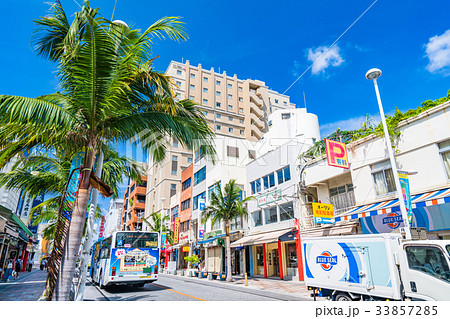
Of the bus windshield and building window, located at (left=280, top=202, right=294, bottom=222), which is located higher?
building window, located at (left=280, top=202, right=294, bottom=222)

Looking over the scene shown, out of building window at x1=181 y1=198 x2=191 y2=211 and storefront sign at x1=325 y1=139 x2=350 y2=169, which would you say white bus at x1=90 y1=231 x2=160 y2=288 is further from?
building window at x1=181 y1=198 x2=191 y2=211

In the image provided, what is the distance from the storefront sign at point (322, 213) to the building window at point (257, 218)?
1021 cm

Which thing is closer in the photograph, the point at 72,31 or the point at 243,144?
the point at 72,31

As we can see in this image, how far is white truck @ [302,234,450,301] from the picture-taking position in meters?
6.81

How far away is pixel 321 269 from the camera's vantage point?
9648mm

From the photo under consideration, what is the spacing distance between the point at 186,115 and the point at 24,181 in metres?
10.6

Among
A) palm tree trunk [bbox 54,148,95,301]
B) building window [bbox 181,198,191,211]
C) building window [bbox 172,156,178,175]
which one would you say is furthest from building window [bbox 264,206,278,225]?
building window [bbox 172,156,178,175]

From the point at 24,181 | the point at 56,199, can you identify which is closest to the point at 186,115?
the point at 24,181

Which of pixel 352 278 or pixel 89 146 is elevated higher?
A: pixel 89 146

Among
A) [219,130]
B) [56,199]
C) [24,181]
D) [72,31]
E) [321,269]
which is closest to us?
[72,31]

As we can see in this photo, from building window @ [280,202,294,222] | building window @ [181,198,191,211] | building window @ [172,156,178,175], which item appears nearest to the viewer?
building window @ [280,202,294,222]

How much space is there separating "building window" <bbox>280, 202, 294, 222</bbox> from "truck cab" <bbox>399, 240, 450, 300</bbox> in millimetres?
15974

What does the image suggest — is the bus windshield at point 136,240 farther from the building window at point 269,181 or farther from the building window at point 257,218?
the building window at point 269,181
